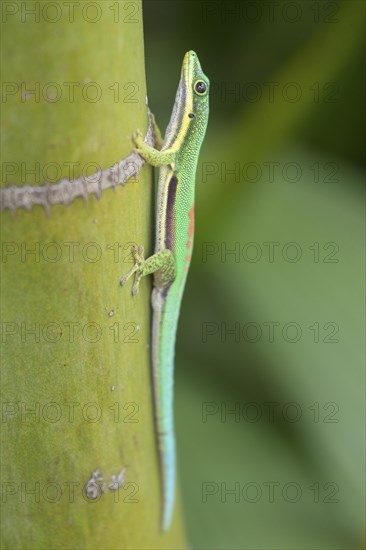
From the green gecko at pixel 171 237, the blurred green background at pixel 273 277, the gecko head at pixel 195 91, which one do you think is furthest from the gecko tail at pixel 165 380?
the gecko head at pixel 195 91

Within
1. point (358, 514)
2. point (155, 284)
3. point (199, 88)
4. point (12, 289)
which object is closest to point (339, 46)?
point (199, 88)

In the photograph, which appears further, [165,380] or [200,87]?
[200,87]

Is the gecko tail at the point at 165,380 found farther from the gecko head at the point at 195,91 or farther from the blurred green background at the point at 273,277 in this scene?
the gecko head at the point at 195,91

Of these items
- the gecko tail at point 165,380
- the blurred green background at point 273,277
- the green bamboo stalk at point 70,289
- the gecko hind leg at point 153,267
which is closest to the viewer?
the green bamboo stalk at point 70,289

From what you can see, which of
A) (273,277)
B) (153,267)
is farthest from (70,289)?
(273,277)

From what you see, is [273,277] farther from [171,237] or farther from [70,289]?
[70,289]

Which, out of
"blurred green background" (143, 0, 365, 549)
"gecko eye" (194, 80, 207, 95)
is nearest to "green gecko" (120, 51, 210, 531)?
"gecko eye" (194, 80, 207, 95)

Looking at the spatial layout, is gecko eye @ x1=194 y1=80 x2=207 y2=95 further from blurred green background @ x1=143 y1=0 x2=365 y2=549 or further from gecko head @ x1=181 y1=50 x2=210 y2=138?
A: blurred green background @ x1=143 y1=0 x2=365 y2=549
